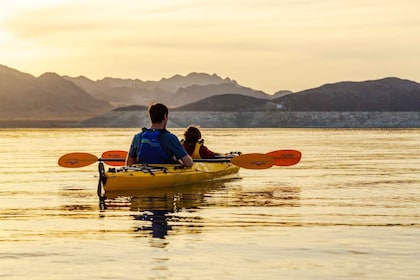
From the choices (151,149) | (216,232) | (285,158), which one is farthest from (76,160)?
(216,232)

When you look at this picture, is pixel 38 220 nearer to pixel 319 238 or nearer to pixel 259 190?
pixel 319 238

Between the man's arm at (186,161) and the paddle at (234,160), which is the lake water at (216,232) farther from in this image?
the man's arm at (186,161)

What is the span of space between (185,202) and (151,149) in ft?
5.93

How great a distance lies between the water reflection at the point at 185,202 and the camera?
48.5 feet

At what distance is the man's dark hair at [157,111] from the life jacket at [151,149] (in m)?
0.48

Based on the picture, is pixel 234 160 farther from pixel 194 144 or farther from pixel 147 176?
pixel 147 176

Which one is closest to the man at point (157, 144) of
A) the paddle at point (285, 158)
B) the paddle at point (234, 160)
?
the paddle at point (234, 160)

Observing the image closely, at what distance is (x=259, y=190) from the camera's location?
22672 millimetres

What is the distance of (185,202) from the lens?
19.1 meters

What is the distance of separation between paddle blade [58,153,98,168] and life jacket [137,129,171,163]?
A: 3.93m

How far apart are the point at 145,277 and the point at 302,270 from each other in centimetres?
194

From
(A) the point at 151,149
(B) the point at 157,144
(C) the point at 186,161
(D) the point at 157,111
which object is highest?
(D) the point at 157,111

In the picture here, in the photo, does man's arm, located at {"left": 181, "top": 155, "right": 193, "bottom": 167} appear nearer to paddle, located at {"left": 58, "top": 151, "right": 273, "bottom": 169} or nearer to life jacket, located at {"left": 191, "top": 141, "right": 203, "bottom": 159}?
paddle, located at {"left": 58, "top": 151, "right": 273, "bottom": 169}

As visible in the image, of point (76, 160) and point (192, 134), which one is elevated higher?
point (192, 134)
